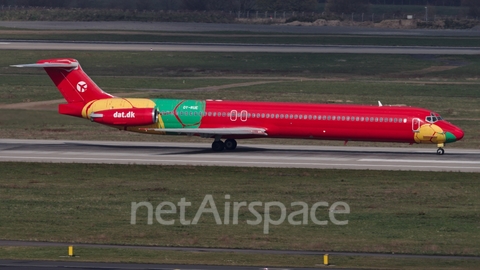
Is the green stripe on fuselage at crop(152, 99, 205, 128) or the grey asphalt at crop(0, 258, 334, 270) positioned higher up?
the green stripe on fuselage at crop(152, 99, 205, 128)

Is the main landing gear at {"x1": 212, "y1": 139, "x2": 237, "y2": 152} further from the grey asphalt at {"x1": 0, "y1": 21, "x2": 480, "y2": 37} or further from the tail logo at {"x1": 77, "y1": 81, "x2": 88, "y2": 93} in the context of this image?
the grey asphalt at {"x1": 0, "y1": 21, "x2": 480, "y2": 37}

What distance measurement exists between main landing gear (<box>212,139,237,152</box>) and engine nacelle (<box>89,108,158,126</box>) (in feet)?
12.9

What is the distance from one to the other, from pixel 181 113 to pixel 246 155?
466cm

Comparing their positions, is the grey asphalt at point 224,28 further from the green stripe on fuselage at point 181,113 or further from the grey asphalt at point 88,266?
the grey asphalt at point 88,266

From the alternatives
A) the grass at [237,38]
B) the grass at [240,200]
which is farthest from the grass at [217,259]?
the grass at [237,38]

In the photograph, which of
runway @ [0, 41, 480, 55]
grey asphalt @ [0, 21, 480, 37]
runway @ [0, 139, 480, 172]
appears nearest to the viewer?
runway @ [0, 139, 480, 172]

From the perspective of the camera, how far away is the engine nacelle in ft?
159

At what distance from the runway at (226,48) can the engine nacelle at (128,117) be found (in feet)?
152

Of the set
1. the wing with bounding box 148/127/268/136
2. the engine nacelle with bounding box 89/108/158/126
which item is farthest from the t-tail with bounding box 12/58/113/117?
the wing with bounding box 148/127/268/136

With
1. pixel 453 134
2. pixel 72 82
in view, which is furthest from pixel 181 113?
pixel 453 134

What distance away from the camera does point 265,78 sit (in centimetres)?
8631

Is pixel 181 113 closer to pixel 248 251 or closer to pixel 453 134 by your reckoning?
pixel 453 134

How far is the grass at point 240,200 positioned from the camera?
2920 centimetres

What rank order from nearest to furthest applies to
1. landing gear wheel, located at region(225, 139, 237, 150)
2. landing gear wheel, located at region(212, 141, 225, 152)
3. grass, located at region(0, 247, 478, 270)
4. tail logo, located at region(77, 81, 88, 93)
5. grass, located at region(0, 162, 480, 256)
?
grass, located at region(0, 247, 478, 270) < grass, located at region(0, 162, 480, 256) < landing gear wheel, located at region(212, 141, 225, 152) < tail logo, located at region(77, 81, 88, 93) < landing gear wheel, located at region(225, 139, 237, 150)
